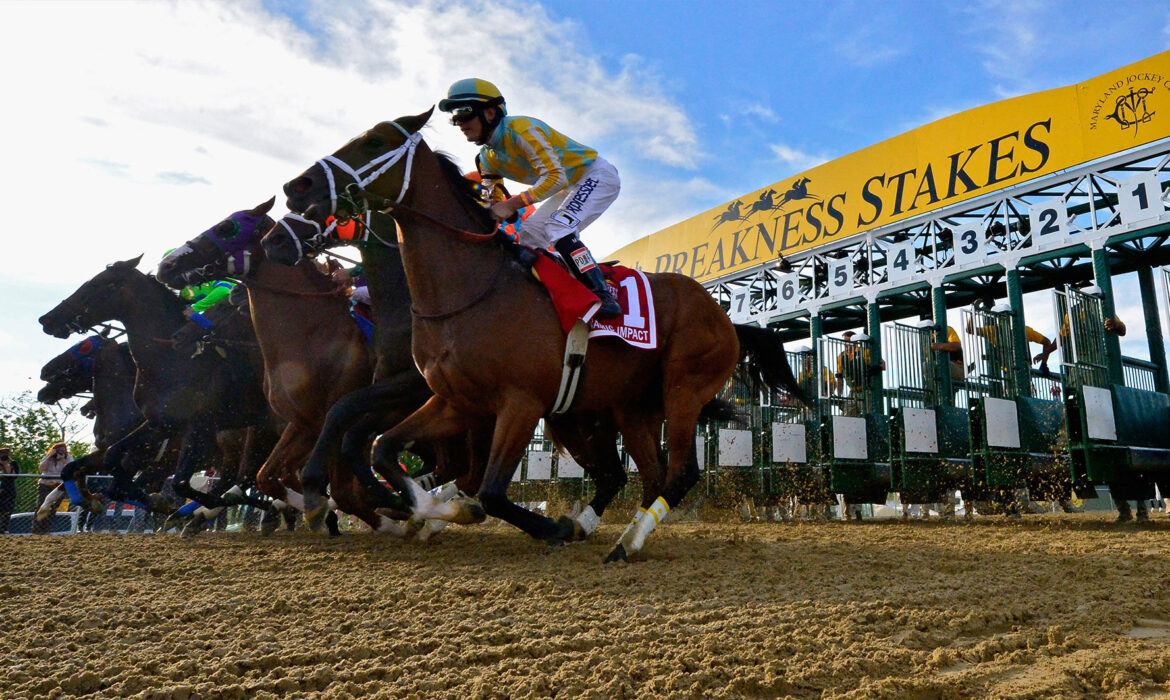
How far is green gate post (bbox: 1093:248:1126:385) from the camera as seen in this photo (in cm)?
774

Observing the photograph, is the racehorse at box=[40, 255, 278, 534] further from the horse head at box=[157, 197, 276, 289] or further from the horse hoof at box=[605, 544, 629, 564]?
the horse hoof at box=[605, 544, 629, 564]

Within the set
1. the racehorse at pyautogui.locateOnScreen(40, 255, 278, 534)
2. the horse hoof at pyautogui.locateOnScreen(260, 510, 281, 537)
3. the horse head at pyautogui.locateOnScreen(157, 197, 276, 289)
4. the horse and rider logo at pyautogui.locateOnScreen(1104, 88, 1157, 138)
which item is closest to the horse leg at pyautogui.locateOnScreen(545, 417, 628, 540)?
the horse head at pyautogui.locateOnScreen(157, 197, 276, 289)

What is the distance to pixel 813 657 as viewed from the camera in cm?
194

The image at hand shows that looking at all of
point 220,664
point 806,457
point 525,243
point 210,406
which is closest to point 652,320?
point 525,243

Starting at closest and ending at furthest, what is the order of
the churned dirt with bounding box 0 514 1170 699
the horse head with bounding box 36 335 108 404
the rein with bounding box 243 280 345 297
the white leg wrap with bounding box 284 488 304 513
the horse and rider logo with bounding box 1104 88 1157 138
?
the churned dirt with bounding box 0 514 1170 699, the rein with bounding box 243 280 345 297, the white leg wrap with bounding box 284 488 304 513, the horse head with bounding box 36 335 108 404, the horse and rider logo with bounding box 1104 88 1157 138

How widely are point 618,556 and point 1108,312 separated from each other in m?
6.55

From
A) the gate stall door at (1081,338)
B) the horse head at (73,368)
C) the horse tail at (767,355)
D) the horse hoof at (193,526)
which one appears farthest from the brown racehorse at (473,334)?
the horse head at (73,368)

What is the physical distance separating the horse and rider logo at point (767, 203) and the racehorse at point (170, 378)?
10524mm

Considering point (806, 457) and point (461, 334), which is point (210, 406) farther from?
point (806, 457)

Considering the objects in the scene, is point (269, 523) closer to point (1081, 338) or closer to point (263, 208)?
point (263, 208)

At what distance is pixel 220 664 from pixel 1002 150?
40.1ft

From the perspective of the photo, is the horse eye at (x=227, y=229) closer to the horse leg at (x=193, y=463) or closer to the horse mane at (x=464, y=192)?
the horse leg at (x=193, y=463)

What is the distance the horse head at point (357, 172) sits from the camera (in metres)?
3.82

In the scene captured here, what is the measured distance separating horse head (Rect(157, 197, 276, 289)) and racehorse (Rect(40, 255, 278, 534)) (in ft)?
2.46
